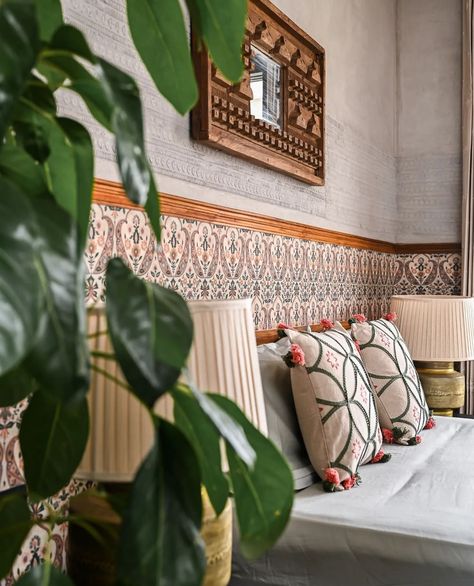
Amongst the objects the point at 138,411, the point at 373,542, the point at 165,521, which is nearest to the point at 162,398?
the point at 138,411

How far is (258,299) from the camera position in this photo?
93.9 inches

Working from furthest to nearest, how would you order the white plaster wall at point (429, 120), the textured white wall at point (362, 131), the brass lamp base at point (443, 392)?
1. the white plaster wall at point (429, 120)
2. the brass lamp base at point (443, 392)
3. the textured white wall at point (362, 131)

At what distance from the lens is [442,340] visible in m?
3.18

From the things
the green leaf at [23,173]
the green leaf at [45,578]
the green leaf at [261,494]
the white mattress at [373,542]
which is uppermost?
the green leaf at [23,173]

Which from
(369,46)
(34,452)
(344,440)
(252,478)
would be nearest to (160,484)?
(252,478)

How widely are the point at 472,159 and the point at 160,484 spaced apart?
3.62m

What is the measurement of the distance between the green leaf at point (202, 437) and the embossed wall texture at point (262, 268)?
0.68 meters

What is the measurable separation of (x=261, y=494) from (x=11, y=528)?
27cm

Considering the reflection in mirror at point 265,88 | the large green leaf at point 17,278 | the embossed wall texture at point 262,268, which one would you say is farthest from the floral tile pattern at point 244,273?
the reflection in mirror at point 265,88

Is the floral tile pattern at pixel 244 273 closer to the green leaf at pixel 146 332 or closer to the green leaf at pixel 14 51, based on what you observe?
the green leaf at pixel 146 332

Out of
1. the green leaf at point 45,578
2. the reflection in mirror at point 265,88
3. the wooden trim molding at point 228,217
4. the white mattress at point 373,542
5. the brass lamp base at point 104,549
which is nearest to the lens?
the green leaf at point 45,578

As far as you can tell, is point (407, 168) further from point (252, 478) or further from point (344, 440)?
point (252, 478)

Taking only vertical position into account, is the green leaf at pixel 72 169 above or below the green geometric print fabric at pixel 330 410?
above

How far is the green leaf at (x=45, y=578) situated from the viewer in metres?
0.71
